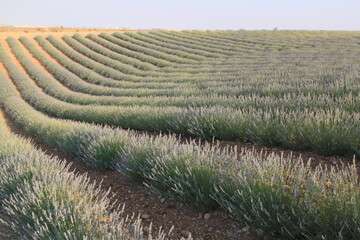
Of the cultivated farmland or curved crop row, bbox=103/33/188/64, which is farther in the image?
curved crop row, bbox=103/33/188/64

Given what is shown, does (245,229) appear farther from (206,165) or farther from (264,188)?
(206,165)

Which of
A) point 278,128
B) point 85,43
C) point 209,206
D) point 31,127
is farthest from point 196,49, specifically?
point 209,206

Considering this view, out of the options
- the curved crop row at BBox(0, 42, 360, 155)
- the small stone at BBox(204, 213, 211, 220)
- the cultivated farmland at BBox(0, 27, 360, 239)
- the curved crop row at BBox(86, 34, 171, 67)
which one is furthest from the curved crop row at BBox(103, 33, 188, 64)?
the small stone at BBox(204, 213, 211, 220)

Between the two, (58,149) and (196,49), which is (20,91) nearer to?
(58,149)

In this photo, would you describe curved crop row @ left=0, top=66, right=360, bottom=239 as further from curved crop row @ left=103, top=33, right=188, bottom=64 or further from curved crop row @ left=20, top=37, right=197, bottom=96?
curved crop row @ left=103, top=33, right=188, bottom=64

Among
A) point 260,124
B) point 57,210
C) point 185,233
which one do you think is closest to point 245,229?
point 185,233

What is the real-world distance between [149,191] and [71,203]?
117 centimetres

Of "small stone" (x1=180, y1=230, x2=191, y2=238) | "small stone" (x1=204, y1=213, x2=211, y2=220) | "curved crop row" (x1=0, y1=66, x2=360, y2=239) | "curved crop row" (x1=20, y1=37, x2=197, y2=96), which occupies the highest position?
"curved crop row" (x1=0, y1=66, x2=360, y2=239)

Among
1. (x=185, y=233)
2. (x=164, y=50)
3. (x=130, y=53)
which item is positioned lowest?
(x=185, y=233)

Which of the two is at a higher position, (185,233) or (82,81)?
(185,233)

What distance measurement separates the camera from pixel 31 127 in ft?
28.9

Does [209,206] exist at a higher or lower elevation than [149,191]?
higher

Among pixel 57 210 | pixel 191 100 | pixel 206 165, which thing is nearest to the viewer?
pixel 57 210

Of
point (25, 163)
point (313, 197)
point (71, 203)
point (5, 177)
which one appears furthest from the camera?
point (25, 163)
